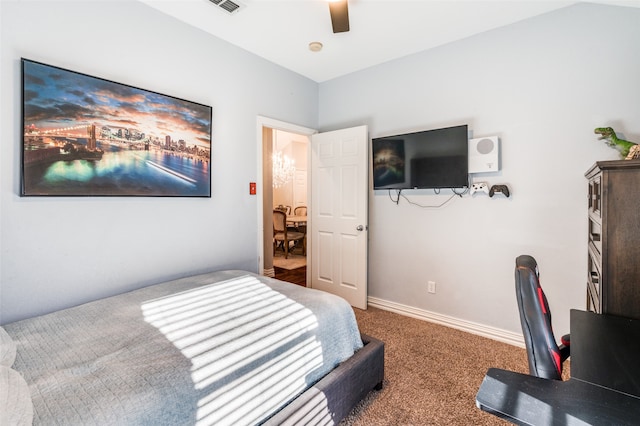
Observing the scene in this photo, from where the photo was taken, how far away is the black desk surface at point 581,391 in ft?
2.64

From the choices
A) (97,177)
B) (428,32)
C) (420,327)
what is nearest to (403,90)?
(428,32)

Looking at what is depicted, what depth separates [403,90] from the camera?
3188 mm

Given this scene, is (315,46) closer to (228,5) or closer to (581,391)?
(228,5)

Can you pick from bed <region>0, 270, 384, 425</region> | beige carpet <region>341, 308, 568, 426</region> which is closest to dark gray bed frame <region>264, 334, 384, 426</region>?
bed <region>0, 270, 384, 425</region>

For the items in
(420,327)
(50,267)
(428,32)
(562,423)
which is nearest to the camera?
(562,423)

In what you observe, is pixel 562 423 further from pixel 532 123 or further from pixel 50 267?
pixel 50 267

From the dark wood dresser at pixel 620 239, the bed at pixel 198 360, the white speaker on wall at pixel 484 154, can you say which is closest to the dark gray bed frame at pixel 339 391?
the bed at pixel 198 360

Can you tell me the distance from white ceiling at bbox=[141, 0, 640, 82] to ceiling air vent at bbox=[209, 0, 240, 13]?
5 centimetres

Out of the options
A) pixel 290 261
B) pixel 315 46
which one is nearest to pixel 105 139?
pixel 315 46

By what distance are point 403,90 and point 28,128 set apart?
3.15m

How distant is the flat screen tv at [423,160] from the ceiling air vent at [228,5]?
71.2 inches

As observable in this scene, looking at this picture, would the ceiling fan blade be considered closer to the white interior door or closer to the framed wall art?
the white interior door

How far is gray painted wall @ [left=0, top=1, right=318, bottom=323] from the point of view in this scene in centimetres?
178

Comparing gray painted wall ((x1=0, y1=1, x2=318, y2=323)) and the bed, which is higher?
gray painted wall ((x1=0, y1=1, x2=318, y2=323))
